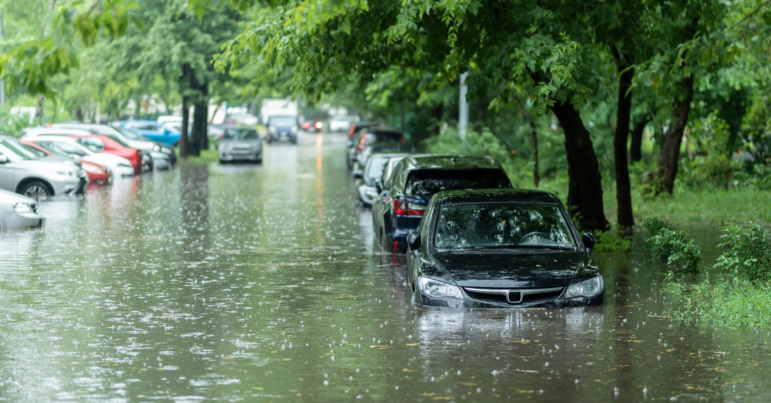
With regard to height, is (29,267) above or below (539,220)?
below

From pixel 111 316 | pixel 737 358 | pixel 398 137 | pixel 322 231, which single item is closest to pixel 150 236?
pixel 322 231

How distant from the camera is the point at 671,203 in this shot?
23.9 metres

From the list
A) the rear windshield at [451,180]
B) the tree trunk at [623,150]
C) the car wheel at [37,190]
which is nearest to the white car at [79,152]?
the car wheel at [37,190]

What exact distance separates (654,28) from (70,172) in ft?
51.0

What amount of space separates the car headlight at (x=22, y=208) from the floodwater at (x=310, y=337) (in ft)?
7.57

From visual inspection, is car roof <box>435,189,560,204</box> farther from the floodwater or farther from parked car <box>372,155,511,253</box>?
parked car <box>372,155,511,253</box>

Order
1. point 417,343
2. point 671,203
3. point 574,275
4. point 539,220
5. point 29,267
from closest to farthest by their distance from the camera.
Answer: point 417,343 → point 574,275 → point 539,220 → point 29,267 → point 671,203

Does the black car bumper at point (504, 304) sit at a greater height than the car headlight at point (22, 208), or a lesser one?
lesser

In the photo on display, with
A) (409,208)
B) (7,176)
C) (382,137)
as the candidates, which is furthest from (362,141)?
(409,208)

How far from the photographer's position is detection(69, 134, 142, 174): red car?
38094 mm

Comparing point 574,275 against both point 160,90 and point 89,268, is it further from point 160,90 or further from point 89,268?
point 160,90

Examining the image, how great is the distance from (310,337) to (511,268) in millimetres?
2115

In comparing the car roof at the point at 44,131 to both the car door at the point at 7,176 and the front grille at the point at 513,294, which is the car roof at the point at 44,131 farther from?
the front grille at the point at 513,294

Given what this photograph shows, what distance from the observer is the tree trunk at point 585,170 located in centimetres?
A: 1734
